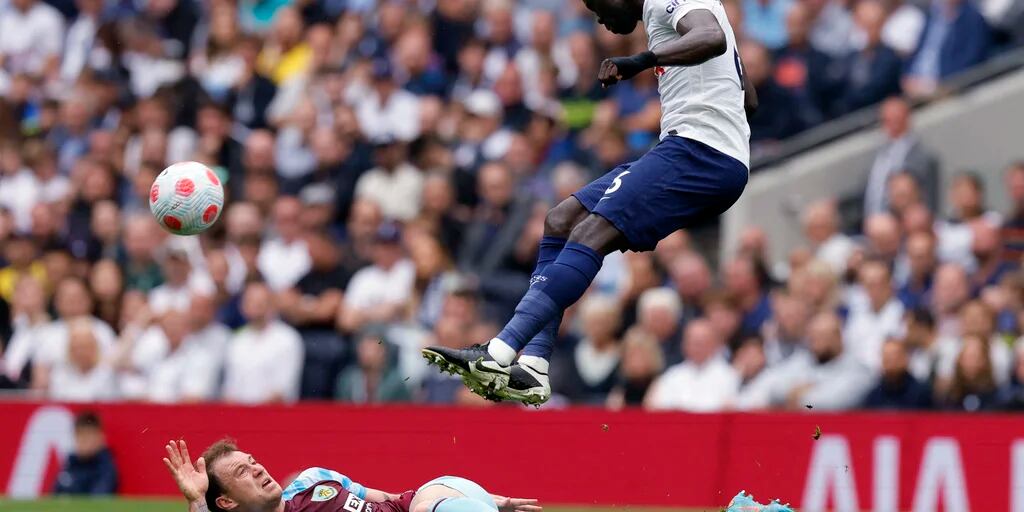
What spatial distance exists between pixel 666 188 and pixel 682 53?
84 centimetres

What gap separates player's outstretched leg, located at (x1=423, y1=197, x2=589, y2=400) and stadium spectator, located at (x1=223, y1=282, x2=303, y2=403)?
5537mm

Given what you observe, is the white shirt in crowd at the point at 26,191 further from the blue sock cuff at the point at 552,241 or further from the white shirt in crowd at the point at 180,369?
the blue sock cuff at the point at 552,241

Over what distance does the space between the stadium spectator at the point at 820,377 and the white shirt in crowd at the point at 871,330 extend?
0.36 ft

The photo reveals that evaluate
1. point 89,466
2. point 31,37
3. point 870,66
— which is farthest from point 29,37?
point 870,66

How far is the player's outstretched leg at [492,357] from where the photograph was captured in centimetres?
808

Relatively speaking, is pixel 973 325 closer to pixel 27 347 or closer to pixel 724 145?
pixel 724 145

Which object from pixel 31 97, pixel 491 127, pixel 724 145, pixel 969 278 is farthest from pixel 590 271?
pixel 31 97

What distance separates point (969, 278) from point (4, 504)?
Result: 24.2ft

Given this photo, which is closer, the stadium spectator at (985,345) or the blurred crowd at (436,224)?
the stadium spectator at (985,345)

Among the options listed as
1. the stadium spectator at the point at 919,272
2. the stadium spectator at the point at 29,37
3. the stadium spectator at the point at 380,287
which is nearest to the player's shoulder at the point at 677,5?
the stadium spectator at the point at 919,272

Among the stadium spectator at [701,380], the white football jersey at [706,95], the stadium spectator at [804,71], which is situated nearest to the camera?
the white football jersey at [706,95]

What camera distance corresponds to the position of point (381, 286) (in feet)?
47.3

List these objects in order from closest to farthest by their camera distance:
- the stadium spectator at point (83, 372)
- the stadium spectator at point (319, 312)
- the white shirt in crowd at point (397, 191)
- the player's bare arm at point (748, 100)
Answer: the player's bare arm at point (748, 100), the stadium spectator at point (319, 312), the stadium spectator at point (83, 372), the white shirt in crowd at point (397, 191)

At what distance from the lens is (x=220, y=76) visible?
57.5ft
